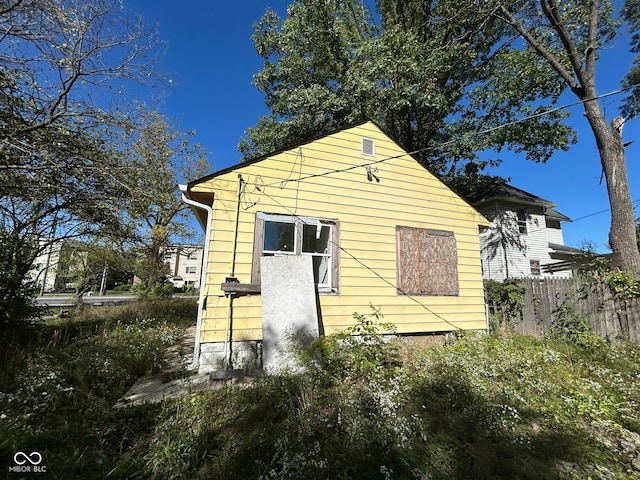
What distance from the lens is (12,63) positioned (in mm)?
4566

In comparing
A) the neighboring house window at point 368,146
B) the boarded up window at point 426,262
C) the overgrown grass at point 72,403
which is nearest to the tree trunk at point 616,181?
the boarded up window at point 426,262

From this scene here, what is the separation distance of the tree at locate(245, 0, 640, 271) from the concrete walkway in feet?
30.9

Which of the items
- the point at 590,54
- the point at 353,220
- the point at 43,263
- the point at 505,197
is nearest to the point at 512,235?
the point at 505,197

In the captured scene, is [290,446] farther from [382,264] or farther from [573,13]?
[573,13]

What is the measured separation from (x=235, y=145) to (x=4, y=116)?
448 inches

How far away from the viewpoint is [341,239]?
5.82m

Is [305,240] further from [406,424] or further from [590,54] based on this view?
[590,54]

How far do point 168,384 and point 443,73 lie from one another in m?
14.4

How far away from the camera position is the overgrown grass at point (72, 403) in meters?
2.55

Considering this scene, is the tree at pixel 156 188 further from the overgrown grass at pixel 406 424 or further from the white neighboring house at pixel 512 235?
the white neighboring house at pixel 512 235

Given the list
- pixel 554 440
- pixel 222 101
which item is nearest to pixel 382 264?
pixel 554 440

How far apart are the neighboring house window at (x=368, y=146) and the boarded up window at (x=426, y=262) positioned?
191 centimetres

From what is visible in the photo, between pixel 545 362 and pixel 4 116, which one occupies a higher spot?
pixel 4 116

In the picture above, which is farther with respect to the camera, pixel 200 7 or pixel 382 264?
pixel 200 7
